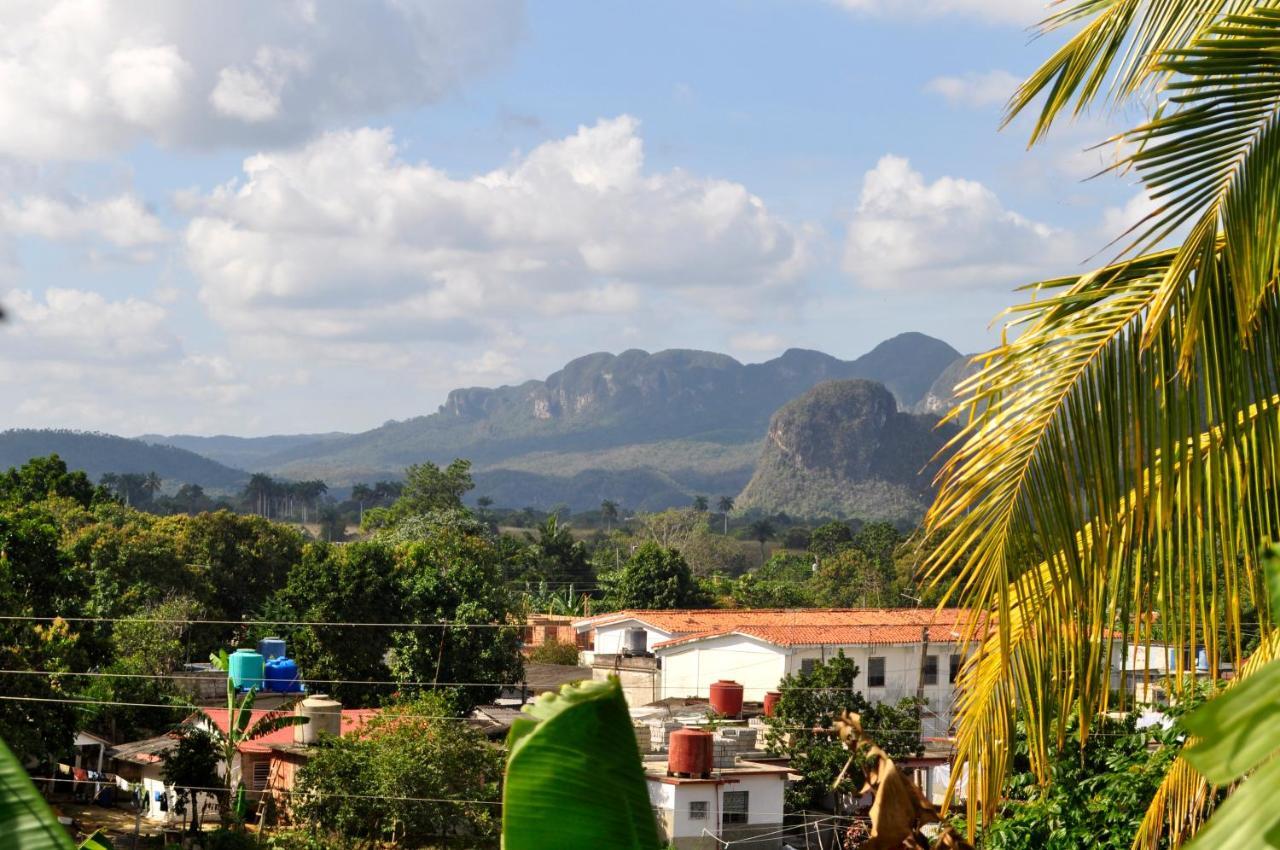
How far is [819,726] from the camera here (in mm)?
24484

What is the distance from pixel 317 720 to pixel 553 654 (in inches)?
826

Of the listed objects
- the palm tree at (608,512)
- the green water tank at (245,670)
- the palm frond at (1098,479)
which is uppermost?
the palm tree at (608,512)

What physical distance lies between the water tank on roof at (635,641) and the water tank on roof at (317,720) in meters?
16.9

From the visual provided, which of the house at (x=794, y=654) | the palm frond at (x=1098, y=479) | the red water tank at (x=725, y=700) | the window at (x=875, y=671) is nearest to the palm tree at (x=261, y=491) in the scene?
the house at (x=794, y=654)

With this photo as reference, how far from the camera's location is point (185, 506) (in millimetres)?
134625

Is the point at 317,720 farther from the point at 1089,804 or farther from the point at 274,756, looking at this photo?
the point at 1089,804

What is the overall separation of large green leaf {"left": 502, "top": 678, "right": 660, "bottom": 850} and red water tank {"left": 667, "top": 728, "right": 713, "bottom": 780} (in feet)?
66.6

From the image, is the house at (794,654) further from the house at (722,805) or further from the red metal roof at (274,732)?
the house at (722,805)

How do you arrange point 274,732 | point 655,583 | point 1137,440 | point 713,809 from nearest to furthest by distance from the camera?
1. point 1137,440
2. point 713,809
3. point 274,732
4. point 655,583

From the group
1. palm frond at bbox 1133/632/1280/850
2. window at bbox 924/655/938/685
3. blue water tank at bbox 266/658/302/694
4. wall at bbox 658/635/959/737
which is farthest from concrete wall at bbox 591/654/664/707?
palm frond at bbox 1133/632/1280/850

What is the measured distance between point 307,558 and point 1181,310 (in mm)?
35471

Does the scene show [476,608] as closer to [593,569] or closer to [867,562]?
[867,562]

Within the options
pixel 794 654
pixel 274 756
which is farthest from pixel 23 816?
pixel 794 654

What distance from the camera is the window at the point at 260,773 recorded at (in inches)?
1033
